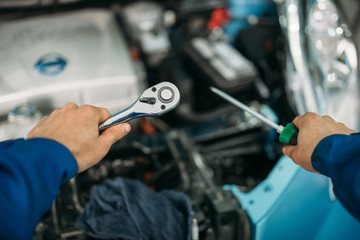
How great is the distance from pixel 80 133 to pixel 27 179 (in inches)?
4.5

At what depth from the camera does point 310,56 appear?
97cm

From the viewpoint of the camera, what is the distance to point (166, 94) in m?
0.55

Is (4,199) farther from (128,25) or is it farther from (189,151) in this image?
(128,25)

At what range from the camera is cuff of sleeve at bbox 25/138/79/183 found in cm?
46

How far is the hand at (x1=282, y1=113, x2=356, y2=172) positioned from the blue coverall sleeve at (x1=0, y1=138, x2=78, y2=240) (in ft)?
1.30

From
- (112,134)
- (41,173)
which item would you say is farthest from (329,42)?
(41,173)

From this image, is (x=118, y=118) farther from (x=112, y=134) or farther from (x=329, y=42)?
(x=329, y=42)

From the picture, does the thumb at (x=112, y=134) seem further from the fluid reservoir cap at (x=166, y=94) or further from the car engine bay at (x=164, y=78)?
the car engine bay at (x=164, y=78)

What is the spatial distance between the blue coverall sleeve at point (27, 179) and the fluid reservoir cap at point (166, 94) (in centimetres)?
19

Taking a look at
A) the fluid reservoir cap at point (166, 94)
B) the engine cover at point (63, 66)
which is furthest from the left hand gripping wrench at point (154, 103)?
the engine cover at point (63, 66)

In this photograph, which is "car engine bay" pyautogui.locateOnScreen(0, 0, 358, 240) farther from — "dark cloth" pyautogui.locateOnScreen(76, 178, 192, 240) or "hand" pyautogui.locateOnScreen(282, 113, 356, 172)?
"hand" pyautogui.locateOnScreen(282, 113, 356, 172)

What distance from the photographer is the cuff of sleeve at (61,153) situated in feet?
1.50

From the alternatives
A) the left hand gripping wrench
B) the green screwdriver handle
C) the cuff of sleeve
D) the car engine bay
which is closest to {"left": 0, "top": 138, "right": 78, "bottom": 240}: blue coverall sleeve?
the cuff of sleeve

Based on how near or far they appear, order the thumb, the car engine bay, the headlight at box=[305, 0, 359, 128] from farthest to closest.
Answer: the headlight at box=[305, 0, 359, 128] → the car engine bay → the thumb
